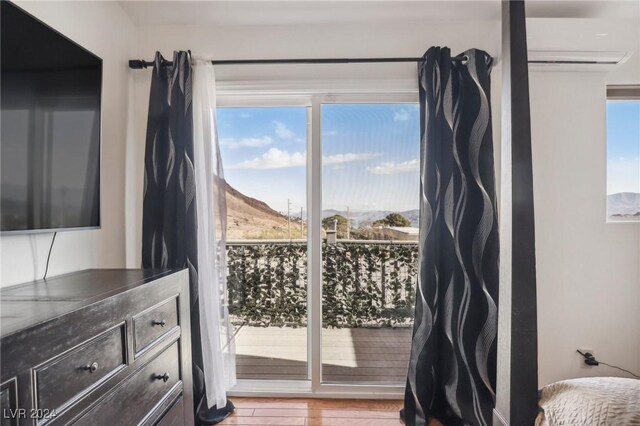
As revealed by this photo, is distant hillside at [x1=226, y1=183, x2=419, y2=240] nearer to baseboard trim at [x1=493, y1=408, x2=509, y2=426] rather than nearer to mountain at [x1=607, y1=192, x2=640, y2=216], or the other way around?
baseboard trim at [x1=493, y1=408, x2=509, y2=426]

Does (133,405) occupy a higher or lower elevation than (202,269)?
lower

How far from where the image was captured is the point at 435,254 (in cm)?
213

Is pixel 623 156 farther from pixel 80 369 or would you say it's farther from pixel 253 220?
pixel 80 369

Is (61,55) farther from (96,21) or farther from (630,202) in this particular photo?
(630,202)

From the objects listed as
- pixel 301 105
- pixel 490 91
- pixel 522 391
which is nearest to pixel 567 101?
pixel 490 91

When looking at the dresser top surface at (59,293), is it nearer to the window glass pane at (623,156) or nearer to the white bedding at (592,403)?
the white bedding at (592,403)

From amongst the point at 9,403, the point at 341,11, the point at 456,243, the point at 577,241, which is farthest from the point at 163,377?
the point at 577,241

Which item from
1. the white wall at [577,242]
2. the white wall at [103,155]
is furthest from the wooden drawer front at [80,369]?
the white wall at [577,242]

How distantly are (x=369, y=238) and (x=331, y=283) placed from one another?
40cm

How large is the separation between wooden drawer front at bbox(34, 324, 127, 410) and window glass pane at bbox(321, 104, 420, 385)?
145 centimetres

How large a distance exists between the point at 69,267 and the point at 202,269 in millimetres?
653

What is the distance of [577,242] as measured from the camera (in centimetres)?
227

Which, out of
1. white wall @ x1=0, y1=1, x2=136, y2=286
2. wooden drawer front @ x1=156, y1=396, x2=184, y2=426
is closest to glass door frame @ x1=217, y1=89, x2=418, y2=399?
white wall @ x1=0, y1=1, x2=136, y2=286

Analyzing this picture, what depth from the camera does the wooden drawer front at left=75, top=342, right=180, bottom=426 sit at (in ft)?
3.59
